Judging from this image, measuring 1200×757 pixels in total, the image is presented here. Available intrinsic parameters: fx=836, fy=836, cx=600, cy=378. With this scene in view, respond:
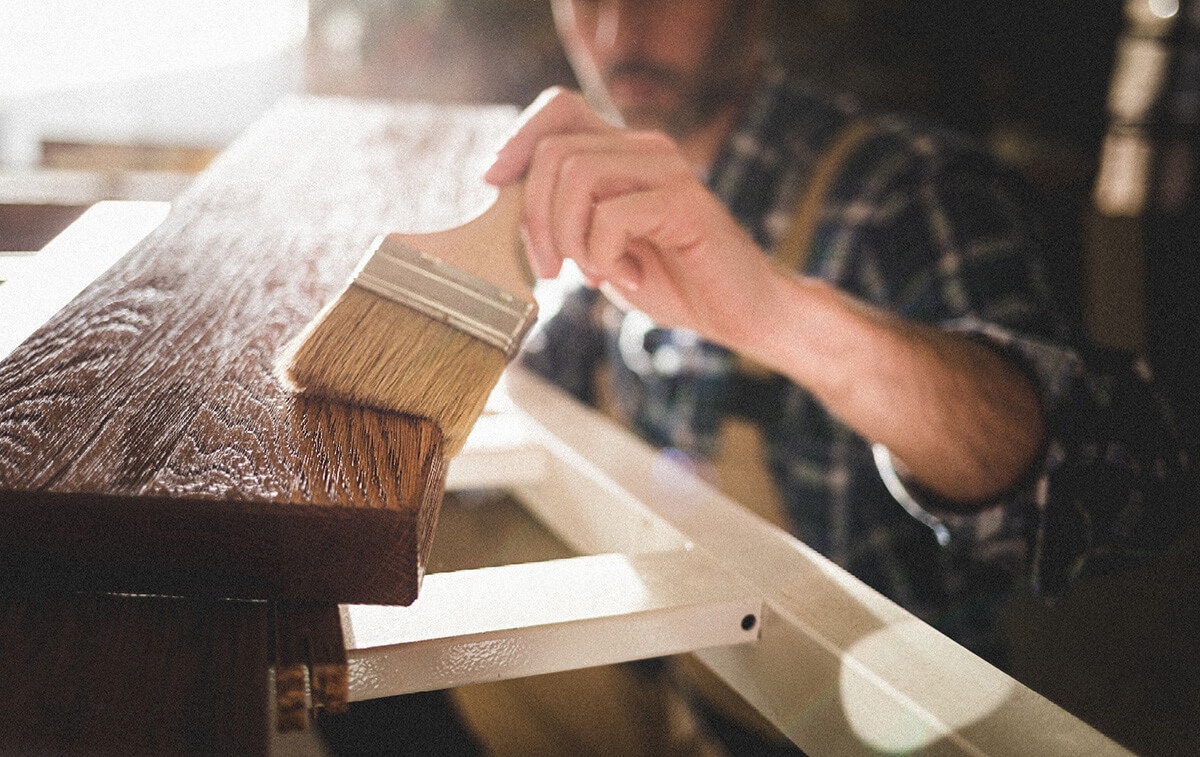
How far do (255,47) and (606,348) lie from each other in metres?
2.26

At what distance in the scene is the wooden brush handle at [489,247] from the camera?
599 millimetres

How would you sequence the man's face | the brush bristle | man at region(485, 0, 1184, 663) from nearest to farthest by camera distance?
the brush bristle → man at region(485, 0, 1184, 663) → the man's face

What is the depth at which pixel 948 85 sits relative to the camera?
11.7ft

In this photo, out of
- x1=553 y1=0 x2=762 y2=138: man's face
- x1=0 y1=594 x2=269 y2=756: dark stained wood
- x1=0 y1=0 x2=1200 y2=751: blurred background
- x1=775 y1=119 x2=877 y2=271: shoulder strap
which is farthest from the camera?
x1=0 y1=0 x2=1200 y2=751: blurred background

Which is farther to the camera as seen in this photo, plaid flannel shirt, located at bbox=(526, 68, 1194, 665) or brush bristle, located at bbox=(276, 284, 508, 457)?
plaid flannel shirt, located at bbox=(526, 68, 1194, 665)

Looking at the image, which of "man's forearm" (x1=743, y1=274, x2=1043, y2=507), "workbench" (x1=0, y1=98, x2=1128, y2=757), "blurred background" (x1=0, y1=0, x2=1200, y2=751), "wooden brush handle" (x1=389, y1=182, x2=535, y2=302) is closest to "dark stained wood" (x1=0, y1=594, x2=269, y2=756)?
"workbench" (x1=0, y1=98, x2=1128, y2=757)

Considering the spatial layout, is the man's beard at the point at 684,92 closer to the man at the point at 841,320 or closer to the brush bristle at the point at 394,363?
the man at the point at 841,320

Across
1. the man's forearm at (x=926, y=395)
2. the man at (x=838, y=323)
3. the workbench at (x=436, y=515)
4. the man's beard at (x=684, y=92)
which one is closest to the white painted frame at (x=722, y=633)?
the workbench at (x=436, y=515)

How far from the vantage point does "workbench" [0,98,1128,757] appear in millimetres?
395

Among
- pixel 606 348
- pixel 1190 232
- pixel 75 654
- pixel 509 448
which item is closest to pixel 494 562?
pixel 509 448

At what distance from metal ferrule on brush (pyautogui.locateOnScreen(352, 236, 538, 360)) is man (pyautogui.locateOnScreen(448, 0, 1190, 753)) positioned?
0.08 meters

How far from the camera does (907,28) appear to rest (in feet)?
11.5

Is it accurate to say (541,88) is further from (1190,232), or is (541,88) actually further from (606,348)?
(1190,232)

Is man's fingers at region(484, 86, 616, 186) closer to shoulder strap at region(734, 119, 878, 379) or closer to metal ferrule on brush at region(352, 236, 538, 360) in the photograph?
metal ferrule on brush at region(352, 236, 538, 360)
